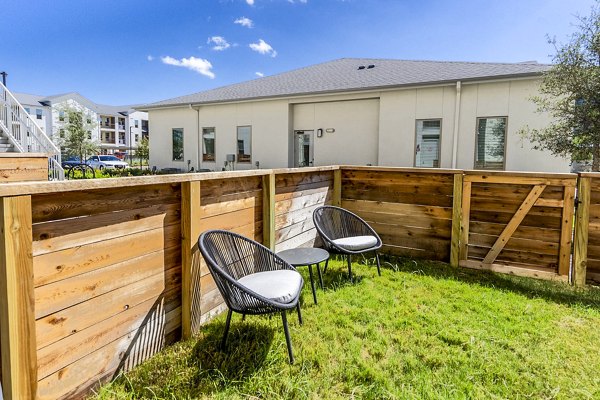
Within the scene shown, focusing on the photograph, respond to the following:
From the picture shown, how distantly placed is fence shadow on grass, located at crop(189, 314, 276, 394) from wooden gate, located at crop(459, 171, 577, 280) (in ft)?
9.66

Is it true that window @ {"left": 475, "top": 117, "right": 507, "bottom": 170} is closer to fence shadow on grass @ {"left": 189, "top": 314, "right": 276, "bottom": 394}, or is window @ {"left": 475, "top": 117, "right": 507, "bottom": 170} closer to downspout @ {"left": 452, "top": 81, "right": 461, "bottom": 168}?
downspout @ {"left": 452, "top": 81, "right": 461, "bottom": 168}

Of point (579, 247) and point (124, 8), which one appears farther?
A: point (124, 8)

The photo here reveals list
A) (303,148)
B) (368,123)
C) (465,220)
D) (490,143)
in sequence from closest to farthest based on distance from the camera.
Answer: (465,220) < (490,143) < (368,123) < (303,148)

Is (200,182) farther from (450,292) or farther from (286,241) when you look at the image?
(450,292)

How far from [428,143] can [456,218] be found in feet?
19.9

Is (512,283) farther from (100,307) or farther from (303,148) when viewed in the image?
(303,148)

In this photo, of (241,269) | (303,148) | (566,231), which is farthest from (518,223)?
(303,148)

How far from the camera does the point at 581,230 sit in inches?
144

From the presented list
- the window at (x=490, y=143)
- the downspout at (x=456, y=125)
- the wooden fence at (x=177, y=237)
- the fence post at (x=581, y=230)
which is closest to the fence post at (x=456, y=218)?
the wooden fence at (x=177, y=237)

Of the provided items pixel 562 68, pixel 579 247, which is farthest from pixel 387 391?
pixel 562 68

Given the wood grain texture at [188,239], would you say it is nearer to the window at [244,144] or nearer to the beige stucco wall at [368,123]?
the beige stucco wall at [368,123]

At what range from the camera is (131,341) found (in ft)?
6.95

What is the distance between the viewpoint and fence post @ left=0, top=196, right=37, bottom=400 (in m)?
1.39

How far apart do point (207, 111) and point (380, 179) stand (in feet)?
34.9
